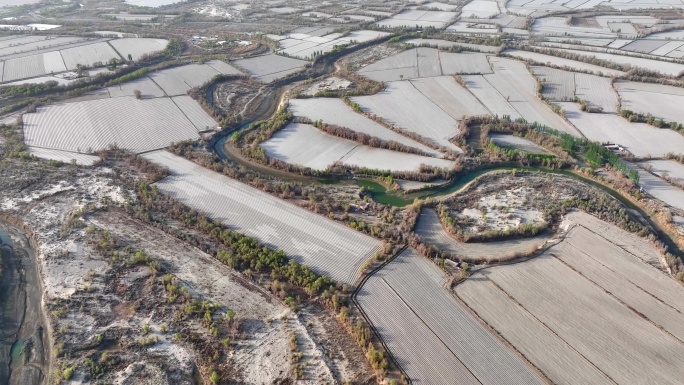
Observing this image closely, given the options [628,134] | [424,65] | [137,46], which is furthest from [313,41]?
[628,134]

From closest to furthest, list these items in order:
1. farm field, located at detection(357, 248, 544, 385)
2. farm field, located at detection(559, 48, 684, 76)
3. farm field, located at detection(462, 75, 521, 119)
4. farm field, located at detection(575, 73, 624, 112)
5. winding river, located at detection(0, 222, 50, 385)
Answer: farm field, located at detection(357, 248, 544, 385)
winding river, located at detection(0, 222, 50, 385)
farm field, located at detection(462, 75, 521, 119)
farm field, located at detection(575, 73, 624, 112)
farm field, located at detection(559, 48, 684, 76)

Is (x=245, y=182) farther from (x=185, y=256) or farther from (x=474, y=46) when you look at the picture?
(x=474, y=46)

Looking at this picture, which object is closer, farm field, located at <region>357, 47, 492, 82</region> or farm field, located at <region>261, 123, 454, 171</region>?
farm field, located at <region>261, 123, 454, 171</region>

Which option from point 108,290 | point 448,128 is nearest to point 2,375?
point 108,290

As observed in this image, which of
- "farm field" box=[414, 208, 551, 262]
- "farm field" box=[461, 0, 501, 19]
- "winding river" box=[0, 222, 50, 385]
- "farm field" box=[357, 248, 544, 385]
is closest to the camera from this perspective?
"farm field" box=[357, 248, 544, 385]

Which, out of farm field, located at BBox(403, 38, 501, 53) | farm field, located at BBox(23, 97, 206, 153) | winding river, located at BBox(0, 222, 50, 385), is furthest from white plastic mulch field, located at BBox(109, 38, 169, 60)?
winding river, located at BBox(0, 222, 50, 385)

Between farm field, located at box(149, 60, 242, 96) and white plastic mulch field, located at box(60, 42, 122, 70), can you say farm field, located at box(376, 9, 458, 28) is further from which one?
white plastic mulch field, located at box(60, 42, 122, 70)

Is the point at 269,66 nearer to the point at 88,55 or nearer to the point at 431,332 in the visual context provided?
the point at 88,55

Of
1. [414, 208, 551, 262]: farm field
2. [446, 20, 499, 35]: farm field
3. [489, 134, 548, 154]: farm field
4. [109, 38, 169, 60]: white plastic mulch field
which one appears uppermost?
[446, 20, 499, 35]: farm field
